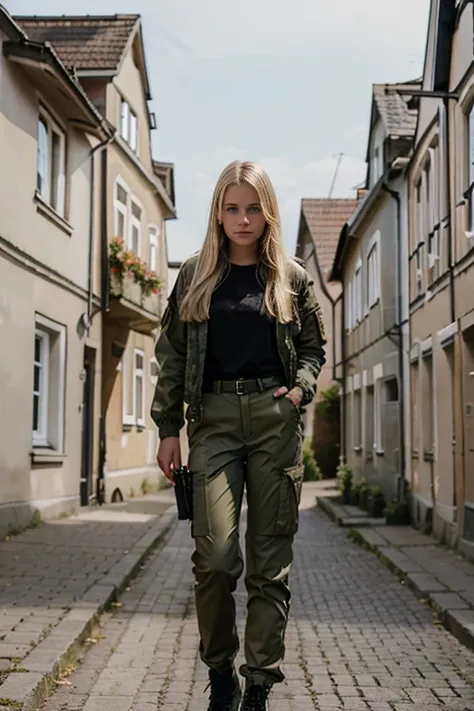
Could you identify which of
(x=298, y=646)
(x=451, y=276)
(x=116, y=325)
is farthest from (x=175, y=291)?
(x=116, y=325)

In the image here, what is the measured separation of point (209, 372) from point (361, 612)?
4204 millimetres

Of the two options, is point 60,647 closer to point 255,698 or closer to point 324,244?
point 255,698

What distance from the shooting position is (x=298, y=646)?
20.5 ft

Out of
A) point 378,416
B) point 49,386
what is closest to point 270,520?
point 49,386

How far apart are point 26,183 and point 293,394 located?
30.4ft

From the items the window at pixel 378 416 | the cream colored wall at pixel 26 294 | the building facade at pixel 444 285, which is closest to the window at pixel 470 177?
the building facade at pixel 444 285

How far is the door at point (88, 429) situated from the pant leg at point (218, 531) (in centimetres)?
1328

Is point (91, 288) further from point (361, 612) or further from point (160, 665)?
point (160, 665)

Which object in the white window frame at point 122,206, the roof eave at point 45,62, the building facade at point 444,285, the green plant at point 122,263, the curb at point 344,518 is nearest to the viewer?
the building facade at point 444,285

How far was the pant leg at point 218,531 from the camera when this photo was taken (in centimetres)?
379

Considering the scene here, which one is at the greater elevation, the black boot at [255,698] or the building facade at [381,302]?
the building facade at [381,302]

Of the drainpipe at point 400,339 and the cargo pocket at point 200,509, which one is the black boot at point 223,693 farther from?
the drainpipe at point 400,339

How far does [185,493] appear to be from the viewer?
392cm

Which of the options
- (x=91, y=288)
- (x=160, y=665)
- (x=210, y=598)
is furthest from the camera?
(x=91, y=288)
